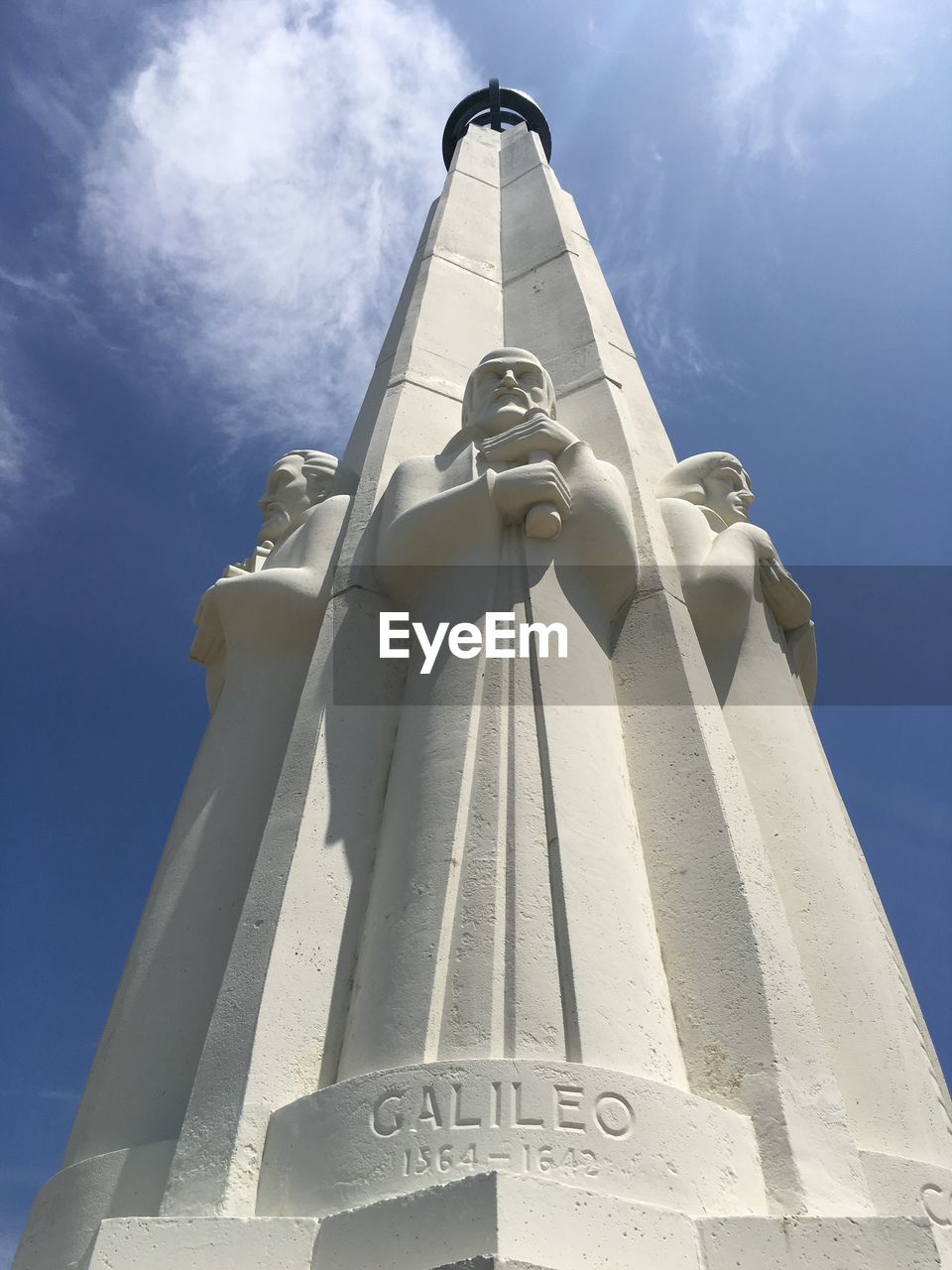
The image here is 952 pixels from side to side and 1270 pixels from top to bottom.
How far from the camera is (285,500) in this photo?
734cm

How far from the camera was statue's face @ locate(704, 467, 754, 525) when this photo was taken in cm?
689

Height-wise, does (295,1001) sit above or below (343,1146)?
above

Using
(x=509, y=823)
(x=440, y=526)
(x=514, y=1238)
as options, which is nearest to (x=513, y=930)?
(x=509, y=823)

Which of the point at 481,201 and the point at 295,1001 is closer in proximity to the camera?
the point at 295,1001

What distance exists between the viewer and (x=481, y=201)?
37.7ft

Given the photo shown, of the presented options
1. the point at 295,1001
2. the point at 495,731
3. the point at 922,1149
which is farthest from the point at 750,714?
the point at 295,1001

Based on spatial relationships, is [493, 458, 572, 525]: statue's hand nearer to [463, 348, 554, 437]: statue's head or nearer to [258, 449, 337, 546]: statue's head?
[463, 348, 554, 437]: statue's head

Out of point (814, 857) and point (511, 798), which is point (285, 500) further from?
point (814, 857)

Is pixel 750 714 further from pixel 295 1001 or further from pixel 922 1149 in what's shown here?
pixel 295 1001

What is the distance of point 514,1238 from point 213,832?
287cm

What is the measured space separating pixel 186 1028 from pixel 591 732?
2124 mm

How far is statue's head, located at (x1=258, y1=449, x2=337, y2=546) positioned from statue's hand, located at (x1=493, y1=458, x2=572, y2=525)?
6.58 ft

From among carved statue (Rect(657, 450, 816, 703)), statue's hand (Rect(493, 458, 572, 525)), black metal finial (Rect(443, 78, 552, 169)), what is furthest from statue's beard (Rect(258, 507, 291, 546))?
black metal finial (Rect(443, 78, 552, 169))

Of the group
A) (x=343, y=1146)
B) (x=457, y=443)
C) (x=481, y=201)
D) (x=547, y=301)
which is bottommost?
(x=343, y=1146)
